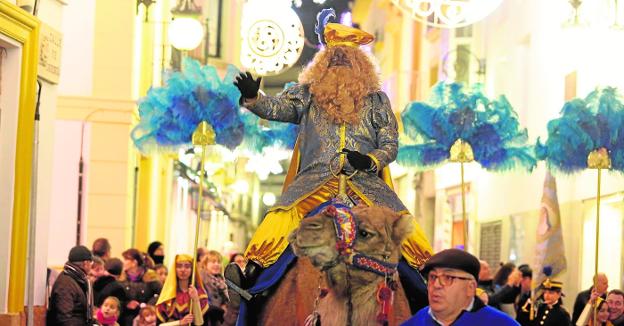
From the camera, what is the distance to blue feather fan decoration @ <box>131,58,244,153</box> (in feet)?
51.2

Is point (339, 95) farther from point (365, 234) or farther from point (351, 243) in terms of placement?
point (351, 243)

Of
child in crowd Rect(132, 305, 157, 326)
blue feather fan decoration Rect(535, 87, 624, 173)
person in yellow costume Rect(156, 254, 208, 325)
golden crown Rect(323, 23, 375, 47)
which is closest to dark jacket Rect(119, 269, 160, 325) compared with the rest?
person in yellow costume Rect(156, 254, 208, 325)

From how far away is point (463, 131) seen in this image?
1797 centimetres

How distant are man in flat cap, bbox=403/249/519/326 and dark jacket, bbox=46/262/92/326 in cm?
780

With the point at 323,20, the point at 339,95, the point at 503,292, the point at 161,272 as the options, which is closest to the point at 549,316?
the point at 503,292

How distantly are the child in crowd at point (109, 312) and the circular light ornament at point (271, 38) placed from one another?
197 inches

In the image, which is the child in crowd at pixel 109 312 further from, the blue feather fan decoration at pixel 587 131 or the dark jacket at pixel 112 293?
the blue feather fan decoration at pixel 587 131

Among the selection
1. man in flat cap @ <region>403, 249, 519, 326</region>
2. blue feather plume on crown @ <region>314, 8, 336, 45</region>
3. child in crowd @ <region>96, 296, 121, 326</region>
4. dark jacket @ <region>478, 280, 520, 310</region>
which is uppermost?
blue feather plume on crown @ <region>314, 8, 336, 45</region>

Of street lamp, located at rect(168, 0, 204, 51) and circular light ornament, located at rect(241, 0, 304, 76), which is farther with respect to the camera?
street lamp, located at rect(168, 0, 204, 51)

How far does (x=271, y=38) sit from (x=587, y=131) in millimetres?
4752

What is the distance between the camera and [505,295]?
18453mm

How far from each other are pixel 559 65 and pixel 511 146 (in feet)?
19.0

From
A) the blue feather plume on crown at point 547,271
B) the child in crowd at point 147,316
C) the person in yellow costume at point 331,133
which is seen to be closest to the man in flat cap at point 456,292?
the person in yellow costume at point 331,133

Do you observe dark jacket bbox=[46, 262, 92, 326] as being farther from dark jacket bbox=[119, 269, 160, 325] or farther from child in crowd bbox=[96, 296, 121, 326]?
dark jacket bbox=[119, 269, 160, 325]
